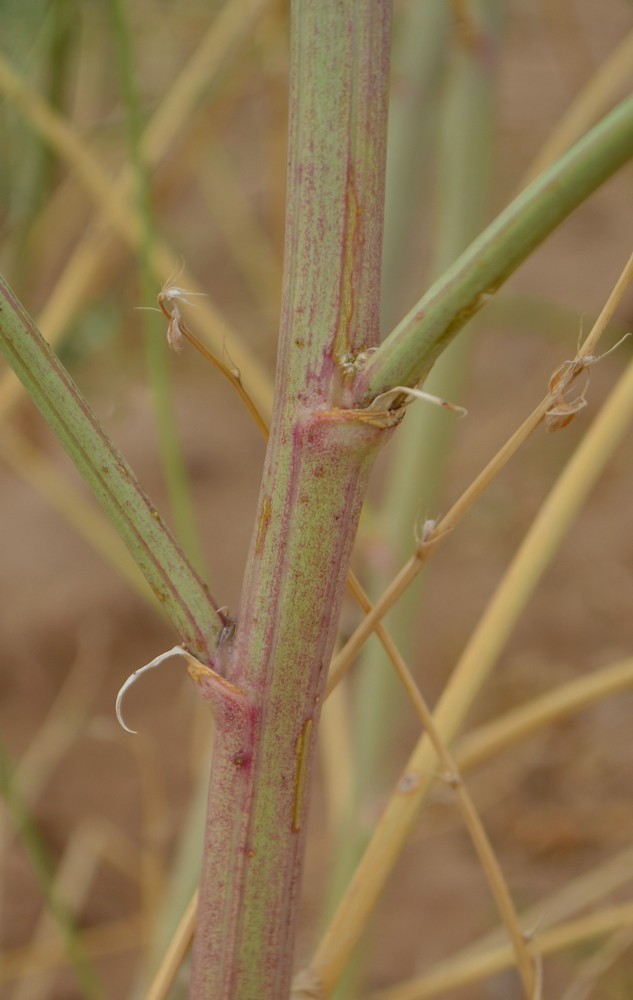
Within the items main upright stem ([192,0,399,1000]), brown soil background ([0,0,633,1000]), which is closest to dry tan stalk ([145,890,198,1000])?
main upright stem ([192,0,399,1000])

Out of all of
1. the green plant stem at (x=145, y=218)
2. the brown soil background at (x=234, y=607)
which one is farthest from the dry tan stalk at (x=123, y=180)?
the brown soil background at (x=234, y=607)

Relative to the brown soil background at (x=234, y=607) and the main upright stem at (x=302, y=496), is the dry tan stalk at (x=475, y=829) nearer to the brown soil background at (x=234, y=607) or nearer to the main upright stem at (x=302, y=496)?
the main upright stem at (x=302, y=496)

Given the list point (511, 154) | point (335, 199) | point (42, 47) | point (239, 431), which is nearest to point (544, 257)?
point (511, 154)

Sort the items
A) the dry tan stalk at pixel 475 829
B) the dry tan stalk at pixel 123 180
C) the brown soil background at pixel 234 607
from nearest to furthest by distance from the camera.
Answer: the dry tan stalk at pixel 475 829, the dry tan stalk at pixel 123 180, the brown soil background at pixel 234 607

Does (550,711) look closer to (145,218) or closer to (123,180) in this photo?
(145,218)

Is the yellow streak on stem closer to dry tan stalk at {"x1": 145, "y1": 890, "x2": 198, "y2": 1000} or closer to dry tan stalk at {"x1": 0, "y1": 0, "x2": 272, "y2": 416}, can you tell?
dry tan stalk at {"x1": 145, "y1": 890, "x2": 198, "y2": 1000}

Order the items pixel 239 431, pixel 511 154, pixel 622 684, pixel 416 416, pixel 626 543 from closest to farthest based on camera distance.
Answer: pixel 622 684 < pixel 416 416 < pixel 626 543 < pixel 239 431 < pixel 511 154

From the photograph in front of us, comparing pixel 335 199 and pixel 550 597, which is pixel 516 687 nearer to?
pixel 550 597
